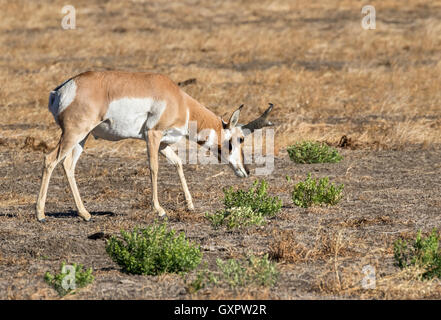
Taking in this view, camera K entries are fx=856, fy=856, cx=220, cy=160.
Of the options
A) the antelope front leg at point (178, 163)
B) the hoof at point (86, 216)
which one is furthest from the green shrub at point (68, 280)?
the antelope front leg at point (178, 163)

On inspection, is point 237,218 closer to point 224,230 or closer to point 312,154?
point 224,230

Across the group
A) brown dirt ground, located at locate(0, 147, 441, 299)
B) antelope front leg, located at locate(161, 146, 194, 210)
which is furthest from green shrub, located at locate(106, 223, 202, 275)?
antelope front leg, located at locate(161, 146, 194, 210)

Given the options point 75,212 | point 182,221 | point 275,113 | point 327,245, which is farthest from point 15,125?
point 327,245

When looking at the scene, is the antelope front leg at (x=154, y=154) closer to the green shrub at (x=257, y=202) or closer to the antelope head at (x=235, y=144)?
the green shrub at (x=257, y=202)

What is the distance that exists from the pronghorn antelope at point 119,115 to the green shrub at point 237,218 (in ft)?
3.34

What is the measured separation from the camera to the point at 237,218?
9516mm

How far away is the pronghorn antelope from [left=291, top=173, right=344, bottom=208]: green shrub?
3.23 ft

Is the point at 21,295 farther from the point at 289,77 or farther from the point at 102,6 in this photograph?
the point at 102,6

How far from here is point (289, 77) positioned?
22.2 metres

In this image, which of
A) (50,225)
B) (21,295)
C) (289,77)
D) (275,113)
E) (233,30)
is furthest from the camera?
(233,30)

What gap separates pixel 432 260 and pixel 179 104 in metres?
4.21

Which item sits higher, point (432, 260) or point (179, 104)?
point (179, 104)

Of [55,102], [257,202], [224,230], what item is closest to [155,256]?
[224,230]

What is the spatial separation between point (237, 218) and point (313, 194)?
154 centimetres
